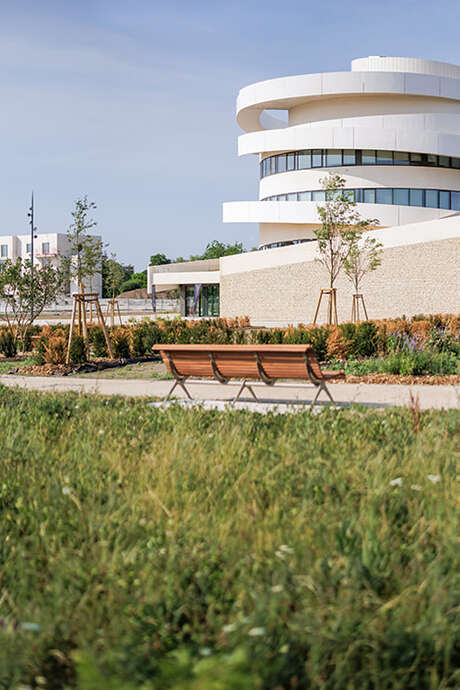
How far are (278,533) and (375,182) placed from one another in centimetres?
4574

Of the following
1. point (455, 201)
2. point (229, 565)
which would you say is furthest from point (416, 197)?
point (229, 565)

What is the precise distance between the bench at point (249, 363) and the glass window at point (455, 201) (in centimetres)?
4165

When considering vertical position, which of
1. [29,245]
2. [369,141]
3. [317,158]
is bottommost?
[317,158]

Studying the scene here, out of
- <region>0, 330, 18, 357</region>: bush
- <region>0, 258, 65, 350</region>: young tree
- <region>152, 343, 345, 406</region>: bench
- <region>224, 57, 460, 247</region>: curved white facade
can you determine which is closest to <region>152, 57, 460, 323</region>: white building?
<region>224, 57, 460, 247</region>: curved white facade

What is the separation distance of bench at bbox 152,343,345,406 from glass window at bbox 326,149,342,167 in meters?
39.7

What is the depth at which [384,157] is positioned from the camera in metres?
46.7

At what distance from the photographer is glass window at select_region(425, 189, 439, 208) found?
46969mm

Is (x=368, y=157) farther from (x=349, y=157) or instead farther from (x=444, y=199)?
(x=444, y=199)

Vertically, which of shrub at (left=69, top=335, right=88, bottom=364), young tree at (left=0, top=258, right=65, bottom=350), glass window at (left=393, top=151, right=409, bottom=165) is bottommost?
shrub at (left=69, top=335, right=88, bottom=364)

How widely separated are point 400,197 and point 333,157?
5.16m

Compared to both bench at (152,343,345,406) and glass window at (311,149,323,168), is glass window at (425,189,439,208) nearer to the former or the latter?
glass window at (311,149,323,168)

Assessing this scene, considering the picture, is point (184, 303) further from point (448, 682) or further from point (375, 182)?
point (448, 682)

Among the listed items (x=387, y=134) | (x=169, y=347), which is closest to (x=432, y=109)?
(x=387, y=134)

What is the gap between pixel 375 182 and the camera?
153 feet
